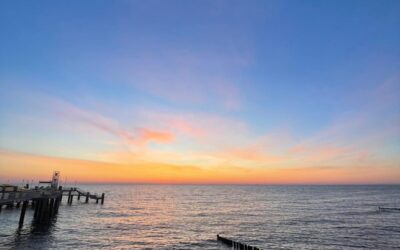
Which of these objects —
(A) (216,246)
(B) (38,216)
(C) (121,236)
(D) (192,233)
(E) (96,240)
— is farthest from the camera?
(B) (38,216)

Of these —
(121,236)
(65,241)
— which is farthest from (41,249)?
(121,236)

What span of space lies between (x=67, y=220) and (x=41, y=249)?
23.3 m

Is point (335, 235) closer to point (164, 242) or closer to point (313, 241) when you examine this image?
point (313, 241)

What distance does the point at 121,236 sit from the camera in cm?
4028

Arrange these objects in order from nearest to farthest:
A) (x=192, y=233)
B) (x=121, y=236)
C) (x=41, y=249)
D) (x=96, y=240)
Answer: (x=41, y=249), (x=96, y=240), (x=121, y=236), (x=192, y=233)

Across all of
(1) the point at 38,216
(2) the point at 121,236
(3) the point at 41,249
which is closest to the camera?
(3) the point at 41,249

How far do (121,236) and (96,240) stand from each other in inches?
156

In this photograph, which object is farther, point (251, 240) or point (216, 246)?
point (251, 240)

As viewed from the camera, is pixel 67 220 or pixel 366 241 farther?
pixel 67 220

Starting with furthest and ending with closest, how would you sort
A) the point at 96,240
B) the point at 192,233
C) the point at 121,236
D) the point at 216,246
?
the point at 192,233 < the point at 121,236 < the point at 96,240 < the point at 216,246

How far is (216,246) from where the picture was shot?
112 ft

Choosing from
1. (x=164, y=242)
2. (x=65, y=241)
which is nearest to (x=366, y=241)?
(x=164, y=242)

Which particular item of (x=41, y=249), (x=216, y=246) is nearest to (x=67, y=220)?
(x=41, y=249)

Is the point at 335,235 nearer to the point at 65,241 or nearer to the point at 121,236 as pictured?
the point at 121,236
